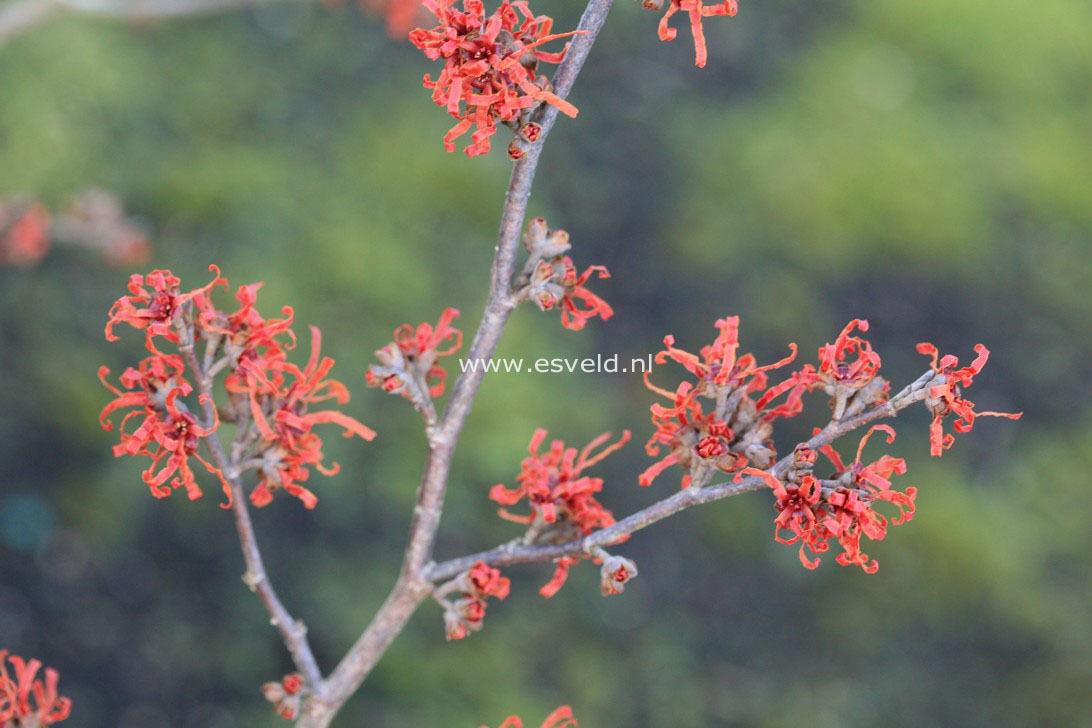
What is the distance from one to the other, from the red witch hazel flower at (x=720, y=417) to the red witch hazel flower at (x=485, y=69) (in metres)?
0.22

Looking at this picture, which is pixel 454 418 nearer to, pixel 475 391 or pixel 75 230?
pixel 475 391

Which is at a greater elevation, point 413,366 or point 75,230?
point 75,230

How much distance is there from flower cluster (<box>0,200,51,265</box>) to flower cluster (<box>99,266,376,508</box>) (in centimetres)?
146

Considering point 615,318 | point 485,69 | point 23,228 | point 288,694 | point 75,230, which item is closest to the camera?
point 485,69

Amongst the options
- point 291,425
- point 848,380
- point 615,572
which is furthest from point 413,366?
point 848,380

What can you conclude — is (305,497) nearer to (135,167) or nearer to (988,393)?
(135,167)

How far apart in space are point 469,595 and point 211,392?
11.8 inches

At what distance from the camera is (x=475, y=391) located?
993 millimetres

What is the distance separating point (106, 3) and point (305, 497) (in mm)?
2322

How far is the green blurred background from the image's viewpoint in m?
2.80

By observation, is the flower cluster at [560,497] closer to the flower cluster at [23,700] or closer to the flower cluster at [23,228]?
the flower cluster at [23,700]

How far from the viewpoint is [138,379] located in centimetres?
94

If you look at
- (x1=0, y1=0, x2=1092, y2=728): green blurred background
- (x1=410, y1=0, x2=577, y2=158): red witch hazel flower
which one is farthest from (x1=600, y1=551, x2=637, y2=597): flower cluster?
(x1=0, y1=0, x2=1092, y2=728): green blurred background

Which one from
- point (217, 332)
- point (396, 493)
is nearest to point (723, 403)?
point (217, 332)
